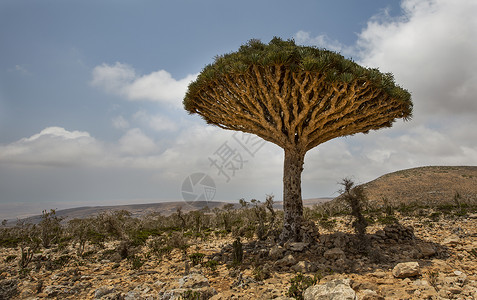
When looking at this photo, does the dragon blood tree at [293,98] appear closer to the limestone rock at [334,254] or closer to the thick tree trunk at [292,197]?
the thick tree trunk at [292,197]

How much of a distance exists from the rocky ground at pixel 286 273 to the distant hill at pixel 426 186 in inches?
981

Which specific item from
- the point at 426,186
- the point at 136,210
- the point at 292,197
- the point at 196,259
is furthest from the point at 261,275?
the point at 136,210

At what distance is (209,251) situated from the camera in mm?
8852

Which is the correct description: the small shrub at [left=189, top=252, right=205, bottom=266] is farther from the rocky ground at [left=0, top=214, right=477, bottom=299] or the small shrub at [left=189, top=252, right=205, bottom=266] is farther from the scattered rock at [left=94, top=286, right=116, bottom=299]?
the scattered rock at [left=94, top=286, right=116, bottom=299]

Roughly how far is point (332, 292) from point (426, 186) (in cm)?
4191

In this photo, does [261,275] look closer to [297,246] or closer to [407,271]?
[297,246]

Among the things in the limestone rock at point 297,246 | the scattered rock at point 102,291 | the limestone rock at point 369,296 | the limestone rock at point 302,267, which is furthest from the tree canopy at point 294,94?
the scattered rock at point 102,291

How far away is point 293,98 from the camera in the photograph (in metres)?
7.66

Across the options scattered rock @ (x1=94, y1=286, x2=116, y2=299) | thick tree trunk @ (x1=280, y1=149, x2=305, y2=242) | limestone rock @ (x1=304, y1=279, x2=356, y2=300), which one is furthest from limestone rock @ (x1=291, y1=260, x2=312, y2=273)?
scattered rock @ (x1=94, y1=286, x2=116, y2=299)

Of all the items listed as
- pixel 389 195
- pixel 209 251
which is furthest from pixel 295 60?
pixel 389 195

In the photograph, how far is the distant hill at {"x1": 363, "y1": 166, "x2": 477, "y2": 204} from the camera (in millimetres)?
30156

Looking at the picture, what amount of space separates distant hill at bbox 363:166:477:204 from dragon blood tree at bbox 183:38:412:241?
2483 centimetres

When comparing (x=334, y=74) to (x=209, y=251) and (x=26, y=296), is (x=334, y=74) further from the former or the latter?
(x=26, y=296)

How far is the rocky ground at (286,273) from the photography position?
432 centimetres
